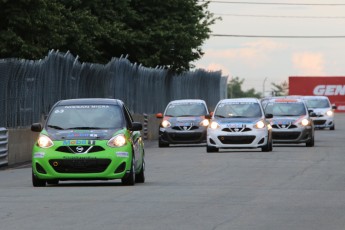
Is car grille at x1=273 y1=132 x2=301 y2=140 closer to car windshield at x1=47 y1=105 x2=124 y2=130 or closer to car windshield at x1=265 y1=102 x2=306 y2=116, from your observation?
car windshield at x1=265 y1=102 x2=306 y2=116

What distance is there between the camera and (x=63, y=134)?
21.0 meters

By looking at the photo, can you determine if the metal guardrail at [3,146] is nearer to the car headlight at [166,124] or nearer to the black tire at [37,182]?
the black tire at [37,182]

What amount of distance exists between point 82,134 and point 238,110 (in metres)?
15.9

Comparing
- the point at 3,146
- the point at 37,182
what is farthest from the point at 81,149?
the point at 3,146

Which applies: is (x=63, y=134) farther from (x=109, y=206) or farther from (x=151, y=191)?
(x=109, y=206)

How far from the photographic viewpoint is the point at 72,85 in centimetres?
3981

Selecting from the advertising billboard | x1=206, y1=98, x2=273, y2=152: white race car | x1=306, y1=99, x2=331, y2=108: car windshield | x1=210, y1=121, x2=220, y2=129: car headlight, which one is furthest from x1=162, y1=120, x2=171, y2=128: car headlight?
the advertising billboard

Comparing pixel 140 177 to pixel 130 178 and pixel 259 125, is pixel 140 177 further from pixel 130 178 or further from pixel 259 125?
pixel 259 125

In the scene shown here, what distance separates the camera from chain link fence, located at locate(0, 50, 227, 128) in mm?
32156

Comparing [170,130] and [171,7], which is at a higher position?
[171,7]

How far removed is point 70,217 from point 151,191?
16.2ft

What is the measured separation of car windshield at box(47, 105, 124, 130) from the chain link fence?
9.11 meters

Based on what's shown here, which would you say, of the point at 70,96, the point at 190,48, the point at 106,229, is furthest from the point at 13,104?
the point at 190,48

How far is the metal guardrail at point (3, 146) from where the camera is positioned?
29594mm
